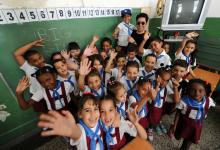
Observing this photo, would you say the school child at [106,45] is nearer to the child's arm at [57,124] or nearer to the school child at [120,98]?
the school child at [120,98]

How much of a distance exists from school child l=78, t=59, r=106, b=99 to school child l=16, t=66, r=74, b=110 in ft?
0.63

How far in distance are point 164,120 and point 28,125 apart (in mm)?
1928

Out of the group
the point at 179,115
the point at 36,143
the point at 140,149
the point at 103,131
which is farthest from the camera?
the point at 36,143

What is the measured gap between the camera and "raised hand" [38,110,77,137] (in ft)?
2.47

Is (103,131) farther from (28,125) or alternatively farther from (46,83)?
(28,125)

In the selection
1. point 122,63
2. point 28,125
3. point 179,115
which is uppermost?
point 122,63

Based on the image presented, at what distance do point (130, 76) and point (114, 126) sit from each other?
0.76 metres

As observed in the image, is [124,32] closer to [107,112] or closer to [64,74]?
[64,74]

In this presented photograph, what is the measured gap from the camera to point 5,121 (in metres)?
1.83

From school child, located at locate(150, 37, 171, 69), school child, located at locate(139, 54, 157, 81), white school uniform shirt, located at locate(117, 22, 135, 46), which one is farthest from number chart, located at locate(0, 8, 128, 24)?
school child, located at locate(139, 54, 157, 81)

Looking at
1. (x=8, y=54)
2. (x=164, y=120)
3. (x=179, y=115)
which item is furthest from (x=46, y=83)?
Result: (x=164, y=120)

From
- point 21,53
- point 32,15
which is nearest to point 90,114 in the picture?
point 21,53

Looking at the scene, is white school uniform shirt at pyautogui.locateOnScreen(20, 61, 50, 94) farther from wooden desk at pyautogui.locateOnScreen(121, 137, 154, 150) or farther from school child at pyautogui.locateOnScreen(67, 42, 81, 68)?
wooden desk at pyautogui.locateOnScreen(121, 137, 154, 150)

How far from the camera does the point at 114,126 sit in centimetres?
114
